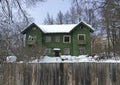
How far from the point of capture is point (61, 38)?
141 feet

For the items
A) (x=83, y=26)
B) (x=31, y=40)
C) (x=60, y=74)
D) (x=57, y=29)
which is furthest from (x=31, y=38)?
(x=60, y=74)

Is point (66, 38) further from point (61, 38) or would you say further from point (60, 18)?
point (60, 18)

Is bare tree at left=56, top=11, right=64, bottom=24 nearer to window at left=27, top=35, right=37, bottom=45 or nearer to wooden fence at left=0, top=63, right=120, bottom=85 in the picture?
window at left=27, top=35, right=37, bottom=45

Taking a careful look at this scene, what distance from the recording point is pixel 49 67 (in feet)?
19.7

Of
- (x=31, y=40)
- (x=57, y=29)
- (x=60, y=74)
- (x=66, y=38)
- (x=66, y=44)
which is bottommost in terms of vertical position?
(x=60, y=74)

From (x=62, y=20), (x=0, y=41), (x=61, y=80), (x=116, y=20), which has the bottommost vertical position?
(x=61, y=80)

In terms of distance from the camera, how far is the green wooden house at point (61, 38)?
138ft

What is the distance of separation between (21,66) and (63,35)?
36809mm

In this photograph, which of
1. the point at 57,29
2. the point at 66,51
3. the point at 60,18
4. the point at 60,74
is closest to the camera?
the point at 60,74

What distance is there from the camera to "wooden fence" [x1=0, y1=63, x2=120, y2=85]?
5.75m

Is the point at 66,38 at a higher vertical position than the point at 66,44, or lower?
higher

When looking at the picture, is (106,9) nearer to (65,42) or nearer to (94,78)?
(94,78)

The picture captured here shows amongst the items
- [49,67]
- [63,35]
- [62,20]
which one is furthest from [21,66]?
[62,20]

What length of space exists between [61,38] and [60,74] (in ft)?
121
